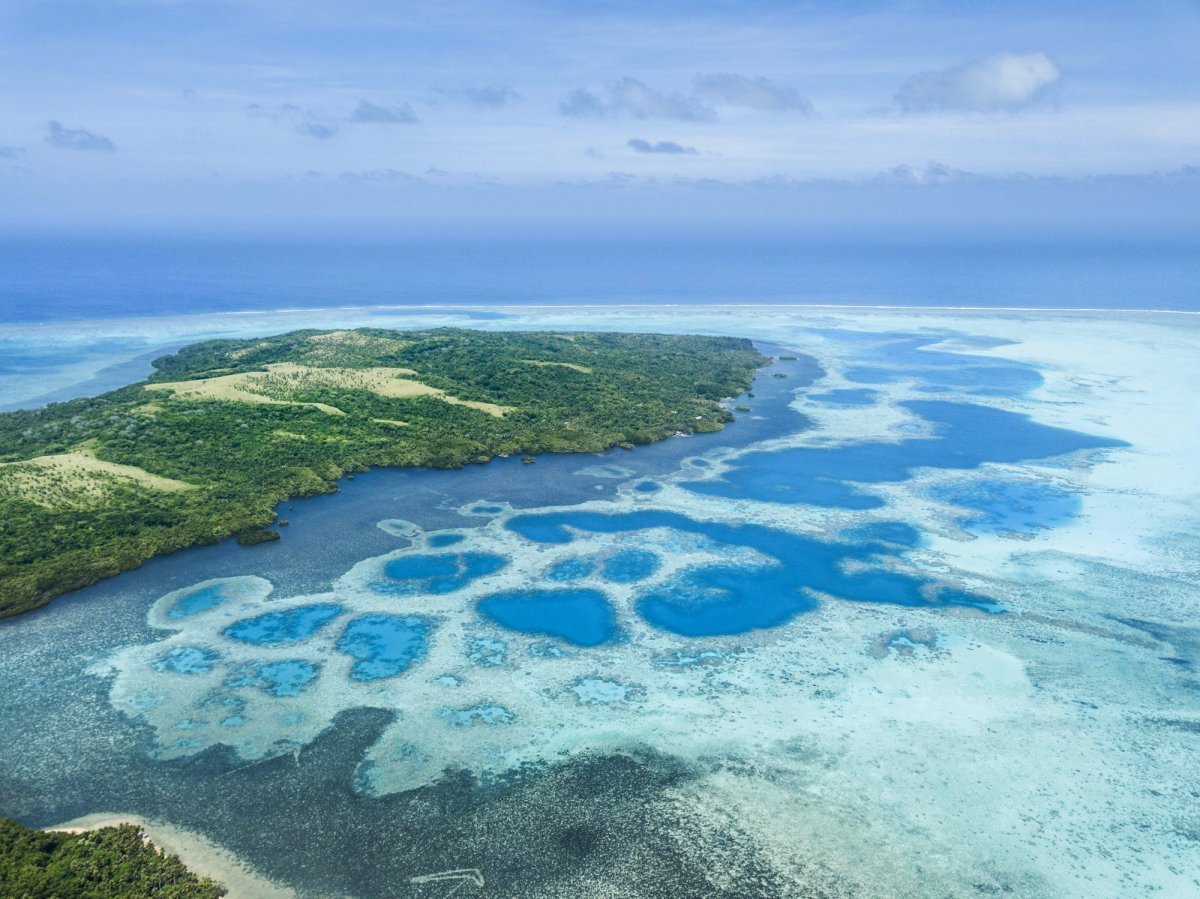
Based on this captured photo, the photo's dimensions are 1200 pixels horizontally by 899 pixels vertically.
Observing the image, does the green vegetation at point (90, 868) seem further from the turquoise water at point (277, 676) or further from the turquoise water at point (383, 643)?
the turquoise water at point (383, 643)

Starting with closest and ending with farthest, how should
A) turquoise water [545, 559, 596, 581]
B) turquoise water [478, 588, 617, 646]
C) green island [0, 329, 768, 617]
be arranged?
turquoise water [478, 588, 617, 646]
turquoise water [545, 559, 596, 581]
green island [0, 329, 768, 617]

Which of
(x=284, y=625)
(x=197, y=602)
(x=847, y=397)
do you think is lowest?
(x=284, y=625)

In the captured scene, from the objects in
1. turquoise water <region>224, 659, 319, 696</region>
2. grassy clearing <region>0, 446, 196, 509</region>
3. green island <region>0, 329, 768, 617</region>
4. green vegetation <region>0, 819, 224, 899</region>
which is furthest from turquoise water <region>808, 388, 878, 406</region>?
green vegetation <region>0, 819, 224, 899</region>

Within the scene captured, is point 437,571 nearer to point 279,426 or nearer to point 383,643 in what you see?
point 383,643

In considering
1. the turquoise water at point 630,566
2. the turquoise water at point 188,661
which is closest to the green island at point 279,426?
the turquoise water at point 188,661

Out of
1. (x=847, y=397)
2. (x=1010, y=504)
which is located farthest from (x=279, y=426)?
(x=847, y=397)

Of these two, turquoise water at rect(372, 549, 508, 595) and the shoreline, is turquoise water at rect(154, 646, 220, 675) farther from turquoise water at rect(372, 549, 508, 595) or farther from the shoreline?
turquoise water at rect(372, 549, 508, 595)
